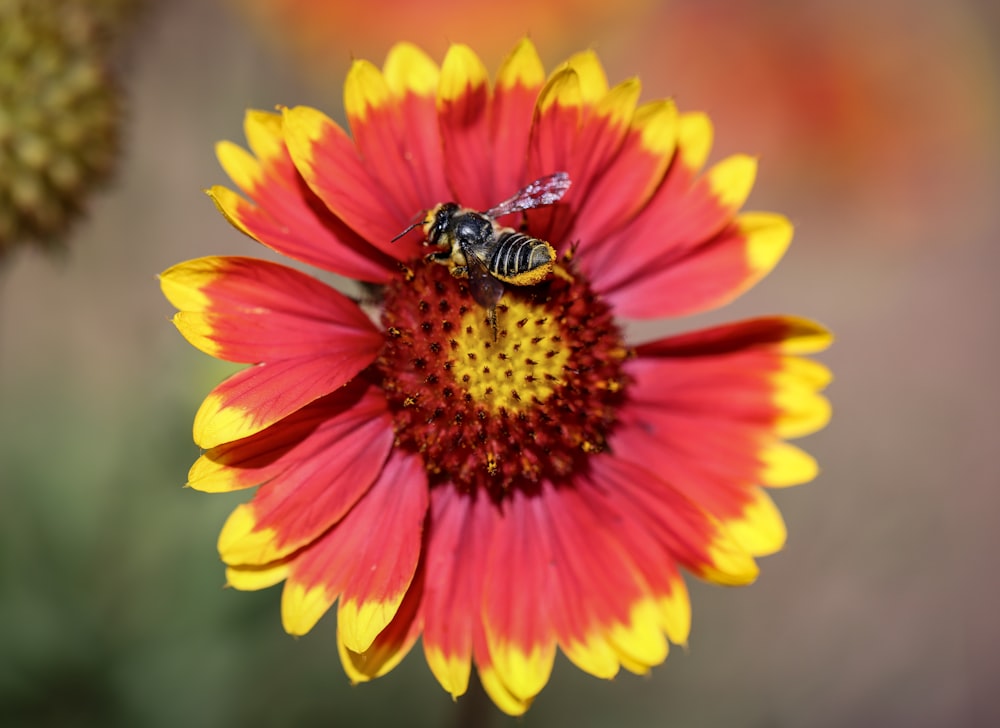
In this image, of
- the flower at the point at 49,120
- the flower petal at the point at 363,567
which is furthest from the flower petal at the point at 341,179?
the flower at the point at 49,120

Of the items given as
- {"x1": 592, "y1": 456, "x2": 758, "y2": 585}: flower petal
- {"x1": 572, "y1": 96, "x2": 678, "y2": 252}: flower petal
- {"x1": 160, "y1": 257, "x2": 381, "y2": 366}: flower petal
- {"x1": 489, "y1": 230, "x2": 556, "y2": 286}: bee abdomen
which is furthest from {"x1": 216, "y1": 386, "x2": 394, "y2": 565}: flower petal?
{"x1": 572, "y1": 96, "x2": 678, "y2": 252}: flower petal

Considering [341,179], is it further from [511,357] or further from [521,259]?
[511,357]

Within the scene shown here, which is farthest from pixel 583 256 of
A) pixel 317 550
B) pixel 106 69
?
pixel 106 69

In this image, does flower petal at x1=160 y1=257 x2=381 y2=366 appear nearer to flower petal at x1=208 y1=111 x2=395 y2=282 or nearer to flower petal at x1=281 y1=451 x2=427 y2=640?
flower petal at x1=208 y1=111 x2=395 y2=282

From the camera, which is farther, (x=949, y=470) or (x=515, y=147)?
(x=949, y=470)

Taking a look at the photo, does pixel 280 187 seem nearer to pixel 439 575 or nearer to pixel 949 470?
pixel 439 575

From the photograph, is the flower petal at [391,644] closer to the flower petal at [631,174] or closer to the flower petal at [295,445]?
the flower petal at [295,445]

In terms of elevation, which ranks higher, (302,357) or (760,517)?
(302,357)
